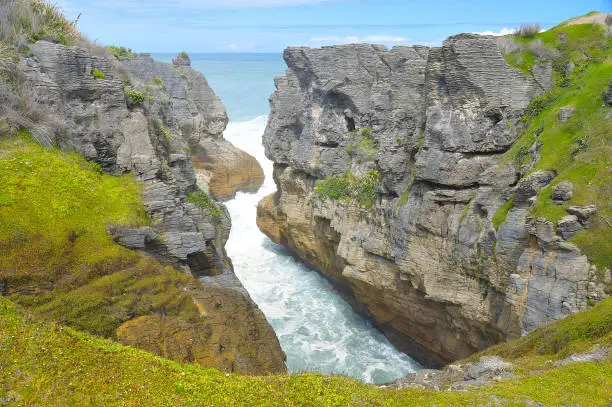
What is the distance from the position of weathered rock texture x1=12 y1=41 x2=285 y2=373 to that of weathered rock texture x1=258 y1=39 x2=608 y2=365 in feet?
23.3

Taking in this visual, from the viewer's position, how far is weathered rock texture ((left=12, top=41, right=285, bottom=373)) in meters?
11.8

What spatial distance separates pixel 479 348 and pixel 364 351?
595cm

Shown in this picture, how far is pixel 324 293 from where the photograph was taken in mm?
26188

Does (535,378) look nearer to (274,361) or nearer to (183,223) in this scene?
(274,361)

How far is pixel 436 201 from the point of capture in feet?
58.9

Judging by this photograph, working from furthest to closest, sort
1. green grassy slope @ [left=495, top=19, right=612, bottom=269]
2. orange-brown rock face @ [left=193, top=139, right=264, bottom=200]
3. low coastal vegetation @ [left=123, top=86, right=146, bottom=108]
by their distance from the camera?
orange-brown rock face @ [left=193, top=139, right=264, bottom=200], low coastal vegetation @ [left=123, top=86, right=146, bottom=108], green grassy slope @ [left=495, top=19, right=612, bottom=269]

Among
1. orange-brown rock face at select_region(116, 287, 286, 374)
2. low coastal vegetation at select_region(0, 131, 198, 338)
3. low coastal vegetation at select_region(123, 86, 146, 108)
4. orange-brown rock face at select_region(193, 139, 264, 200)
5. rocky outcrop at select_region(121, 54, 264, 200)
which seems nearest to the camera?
low coastal vegetation at select_region(0, 131, 198, 338)

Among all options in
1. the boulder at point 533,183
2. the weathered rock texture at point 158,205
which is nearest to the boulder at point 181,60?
the weathered rock texture at point 158,205

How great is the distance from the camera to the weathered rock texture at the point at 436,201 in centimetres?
1455

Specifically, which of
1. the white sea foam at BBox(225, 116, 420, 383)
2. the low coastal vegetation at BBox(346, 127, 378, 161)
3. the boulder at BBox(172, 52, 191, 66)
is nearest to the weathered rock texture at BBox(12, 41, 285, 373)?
the white sea foam at BBox(225, 116, 420, 383)

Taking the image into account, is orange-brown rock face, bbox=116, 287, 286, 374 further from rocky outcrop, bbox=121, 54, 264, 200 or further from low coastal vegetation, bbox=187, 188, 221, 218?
rocky outcrop, bbox=121, 54, 264, 200

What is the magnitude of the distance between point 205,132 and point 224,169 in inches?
151

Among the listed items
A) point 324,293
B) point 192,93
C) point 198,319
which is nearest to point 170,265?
point 198,319

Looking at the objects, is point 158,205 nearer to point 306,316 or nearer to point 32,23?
point 32,23
